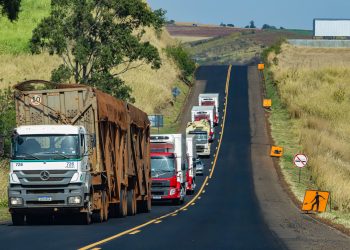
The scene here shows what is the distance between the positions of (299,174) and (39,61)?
160 feet

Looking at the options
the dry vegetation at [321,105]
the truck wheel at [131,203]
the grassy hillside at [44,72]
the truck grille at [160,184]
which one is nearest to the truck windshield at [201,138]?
the dry vegetation at [321,105]

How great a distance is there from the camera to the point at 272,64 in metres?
133

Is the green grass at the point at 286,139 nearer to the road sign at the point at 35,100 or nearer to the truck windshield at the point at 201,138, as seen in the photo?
the truck windshield at the point at 201,138

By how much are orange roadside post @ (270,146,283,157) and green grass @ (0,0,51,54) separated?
134ft

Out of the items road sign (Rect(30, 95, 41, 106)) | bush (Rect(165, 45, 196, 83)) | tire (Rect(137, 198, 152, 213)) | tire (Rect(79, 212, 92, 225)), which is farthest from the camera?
bush (Rect(165, 45, 196, 83))

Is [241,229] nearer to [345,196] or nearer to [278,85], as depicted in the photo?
[345,196]

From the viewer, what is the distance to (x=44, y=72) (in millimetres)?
98625

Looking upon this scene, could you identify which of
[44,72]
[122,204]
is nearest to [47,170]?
[122,204]

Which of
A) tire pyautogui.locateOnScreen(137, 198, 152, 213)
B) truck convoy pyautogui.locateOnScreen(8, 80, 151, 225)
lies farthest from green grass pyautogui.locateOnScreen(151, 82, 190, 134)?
truck convoy pyautogui.locateOnScreen(8, 80, 151, 225)

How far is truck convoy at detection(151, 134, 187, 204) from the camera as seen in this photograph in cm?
4222

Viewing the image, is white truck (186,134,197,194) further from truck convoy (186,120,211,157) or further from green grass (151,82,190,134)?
green grass (151,82,190,134)

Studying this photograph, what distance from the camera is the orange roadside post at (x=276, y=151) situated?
75.1 meters

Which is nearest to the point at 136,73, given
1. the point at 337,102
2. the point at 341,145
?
the point at 337,102

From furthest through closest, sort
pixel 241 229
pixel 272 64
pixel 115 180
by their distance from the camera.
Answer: pixel 272 64, pixel 115 180, pixel 241 229
